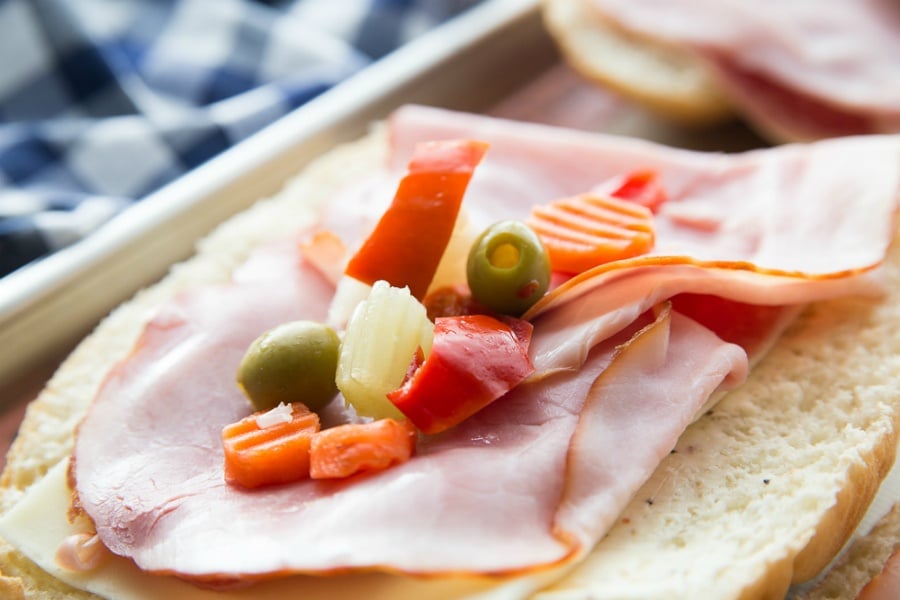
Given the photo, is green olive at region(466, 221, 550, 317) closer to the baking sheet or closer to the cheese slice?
the cheese slice

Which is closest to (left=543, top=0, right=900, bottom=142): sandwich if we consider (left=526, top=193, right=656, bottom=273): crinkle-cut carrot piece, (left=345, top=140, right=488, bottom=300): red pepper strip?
(left=526, top=193, right=656, bottom=273): crinkle-cut carrot piece

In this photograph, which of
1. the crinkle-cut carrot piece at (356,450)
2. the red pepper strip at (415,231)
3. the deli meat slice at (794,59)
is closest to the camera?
the crinkle-cut carrot piece at (356,450)

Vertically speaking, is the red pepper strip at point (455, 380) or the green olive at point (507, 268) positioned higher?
the green olive at point (507, 268)

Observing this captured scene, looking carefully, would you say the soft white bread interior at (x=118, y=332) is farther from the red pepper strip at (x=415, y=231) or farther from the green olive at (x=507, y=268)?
the green olive at (x=507, y=268)

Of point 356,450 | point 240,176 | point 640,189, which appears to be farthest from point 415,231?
point 240,176

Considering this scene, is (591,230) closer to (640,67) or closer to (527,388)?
(527,388)

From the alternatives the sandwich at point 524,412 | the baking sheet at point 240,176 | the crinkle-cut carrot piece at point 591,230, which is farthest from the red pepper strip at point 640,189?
the baking sheet at point 240,176

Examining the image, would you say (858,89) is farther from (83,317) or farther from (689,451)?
(83,317)

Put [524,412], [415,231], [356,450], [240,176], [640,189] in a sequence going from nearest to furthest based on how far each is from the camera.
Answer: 1. [356,450]
2. [524,412]
3. [415,231]
4. [640,189]
5. [240,176]
